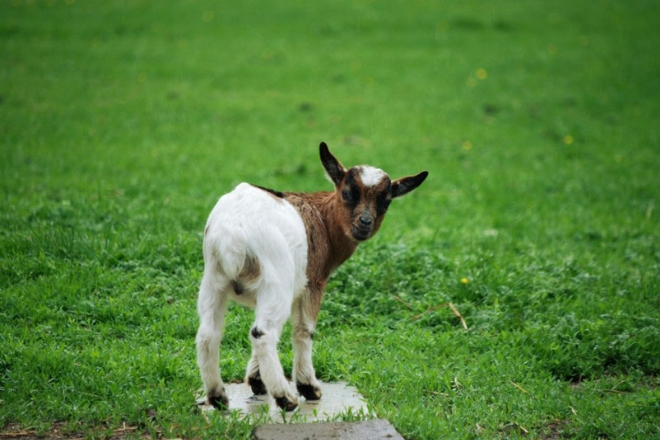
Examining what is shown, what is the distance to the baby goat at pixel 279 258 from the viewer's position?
4645 mm

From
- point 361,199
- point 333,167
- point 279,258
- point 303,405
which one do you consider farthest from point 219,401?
point 333,167

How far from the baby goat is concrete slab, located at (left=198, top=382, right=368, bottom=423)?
0.27ft

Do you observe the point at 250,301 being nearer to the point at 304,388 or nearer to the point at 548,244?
the point at 304,388

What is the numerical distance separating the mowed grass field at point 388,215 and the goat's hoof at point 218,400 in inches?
6.2

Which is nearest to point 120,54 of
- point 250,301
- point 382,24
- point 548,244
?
point 382,24

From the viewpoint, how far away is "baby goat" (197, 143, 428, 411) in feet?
15.2

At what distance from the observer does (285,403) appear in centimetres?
473

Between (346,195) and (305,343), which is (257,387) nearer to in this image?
(305,343)

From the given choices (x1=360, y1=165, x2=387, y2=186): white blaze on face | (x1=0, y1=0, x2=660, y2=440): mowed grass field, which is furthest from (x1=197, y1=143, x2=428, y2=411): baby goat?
(x1=0, y1=0, x2=660, y2=440): mowed grass field

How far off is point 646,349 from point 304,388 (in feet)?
9.72

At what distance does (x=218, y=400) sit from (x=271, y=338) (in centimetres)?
60

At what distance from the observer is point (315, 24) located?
21.3 meters

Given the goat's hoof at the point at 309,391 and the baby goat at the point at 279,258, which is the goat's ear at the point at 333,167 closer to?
the baby goat at the point at 279,258

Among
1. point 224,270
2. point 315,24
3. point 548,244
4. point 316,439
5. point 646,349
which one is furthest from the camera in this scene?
point 315,24
